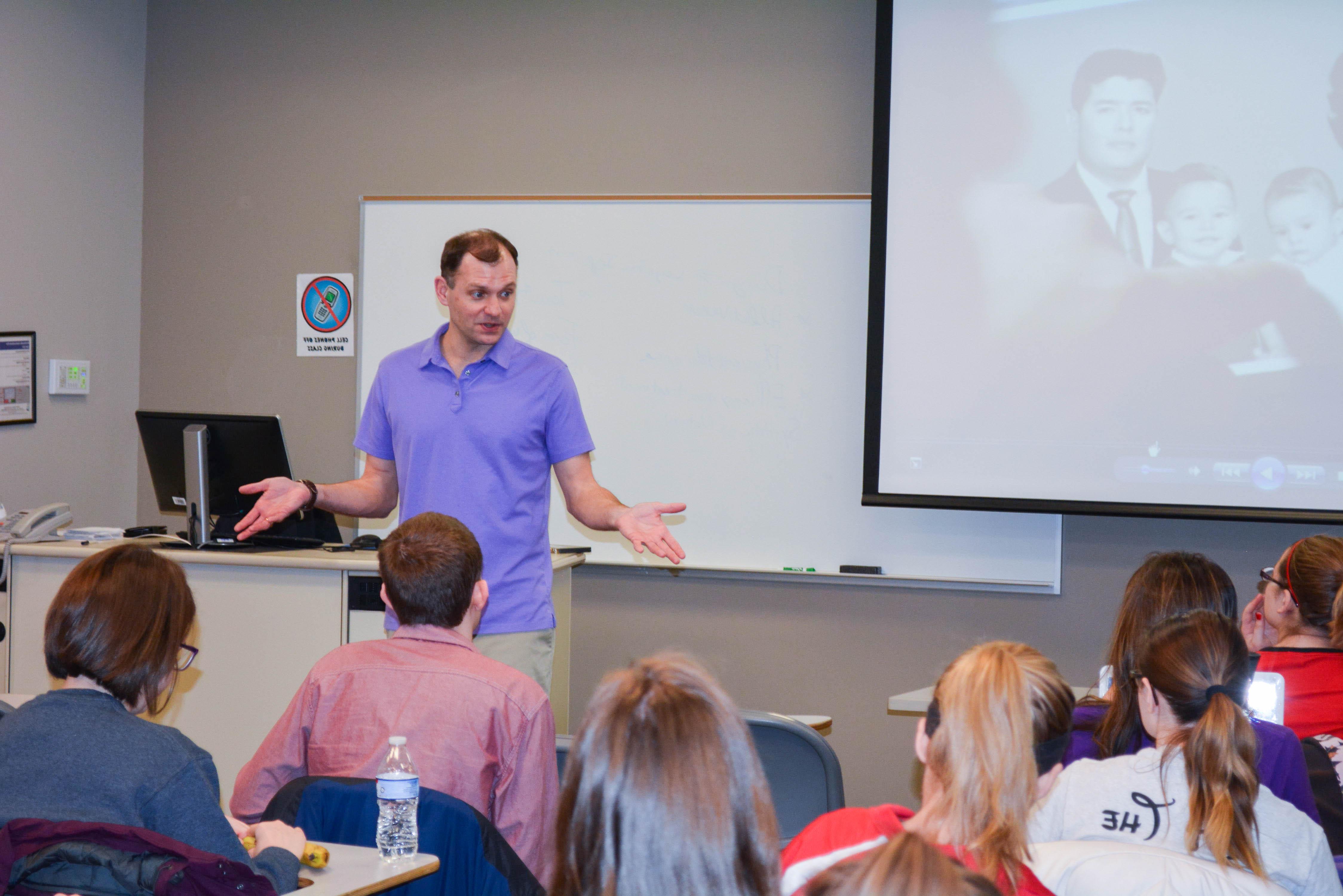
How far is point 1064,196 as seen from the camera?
11.9 feet

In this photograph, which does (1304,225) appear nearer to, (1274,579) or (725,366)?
(1274,579)

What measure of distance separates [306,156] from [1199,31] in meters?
3.20

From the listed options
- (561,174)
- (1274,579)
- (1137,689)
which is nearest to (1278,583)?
(1274,579)

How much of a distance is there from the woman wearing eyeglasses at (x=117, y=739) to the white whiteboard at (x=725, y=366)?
246 cm

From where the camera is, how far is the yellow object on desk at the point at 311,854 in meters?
1.55

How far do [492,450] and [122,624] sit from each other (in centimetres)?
116

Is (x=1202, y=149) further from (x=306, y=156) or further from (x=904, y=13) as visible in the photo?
(x=306, y=156)

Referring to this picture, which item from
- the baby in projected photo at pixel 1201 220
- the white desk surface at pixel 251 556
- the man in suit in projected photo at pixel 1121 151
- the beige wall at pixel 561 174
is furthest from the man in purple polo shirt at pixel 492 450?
the baby in projected photo at pixel 1201 220

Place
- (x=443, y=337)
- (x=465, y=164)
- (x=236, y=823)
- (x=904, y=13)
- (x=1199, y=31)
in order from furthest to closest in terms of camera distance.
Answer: (x=465, y=164) < (x=904, y=13) < (x=1199, y=31) < (x=443, y=337) < (x=236, y=823)

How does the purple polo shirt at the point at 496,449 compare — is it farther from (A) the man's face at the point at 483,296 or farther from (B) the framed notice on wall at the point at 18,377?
(B) the framed notice on wall at the point at 18,377

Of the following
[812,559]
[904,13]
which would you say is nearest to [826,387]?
[812,559]

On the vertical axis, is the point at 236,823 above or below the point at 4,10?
below

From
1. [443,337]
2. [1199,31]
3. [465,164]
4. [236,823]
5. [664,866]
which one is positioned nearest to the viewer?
[664,866]

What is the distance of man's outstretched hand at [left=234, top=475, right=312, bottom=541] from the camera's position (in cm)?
265
